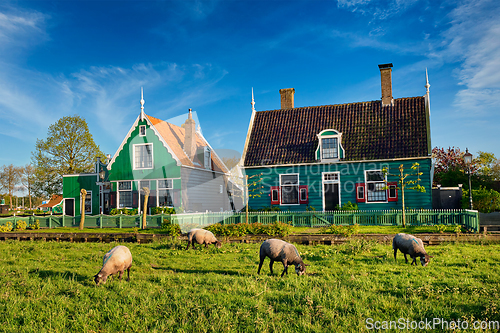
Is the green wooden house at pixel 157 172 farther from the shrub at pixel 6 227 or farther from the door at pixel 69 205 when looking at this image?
the shrub at pixel 6 227

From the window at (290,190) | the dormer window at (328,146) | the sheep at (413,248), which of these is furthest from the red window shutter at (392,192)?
→ the sheep at (413,248)

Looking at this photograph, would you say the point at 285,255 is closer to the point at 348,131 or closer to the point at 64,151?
the point at 348,131

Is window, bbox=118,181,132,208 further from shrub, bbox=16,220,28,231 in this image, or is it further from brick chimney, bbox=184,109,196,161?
shrub, bbox=16,220,28,231

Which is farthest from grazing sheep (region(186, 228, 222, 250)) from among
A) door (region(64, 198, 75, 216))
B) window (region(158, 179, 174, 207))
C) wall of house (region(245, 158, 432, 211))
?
door (region(64, 198, 75, 216))

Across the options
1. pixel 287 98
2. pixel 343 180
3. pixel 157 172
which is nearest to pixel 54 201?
pixel 157 172

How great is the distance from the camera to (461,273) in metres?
9.70

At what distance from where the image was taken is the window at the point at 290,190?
25172mm

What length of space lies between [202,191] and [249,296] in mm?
22594

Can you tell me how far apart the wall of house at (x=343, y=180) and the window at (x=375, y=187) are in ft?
1.12

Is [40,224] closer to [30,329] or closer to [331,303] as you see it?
[30,329]

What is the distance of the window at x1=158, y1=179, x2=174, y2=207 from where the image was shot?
1061 inches

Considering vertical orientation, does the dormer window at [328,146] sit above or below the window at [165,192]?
above

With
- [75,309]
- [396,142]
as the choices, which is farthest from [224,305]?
[396,142]

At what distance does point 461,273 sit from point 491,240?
7664 millimetres
